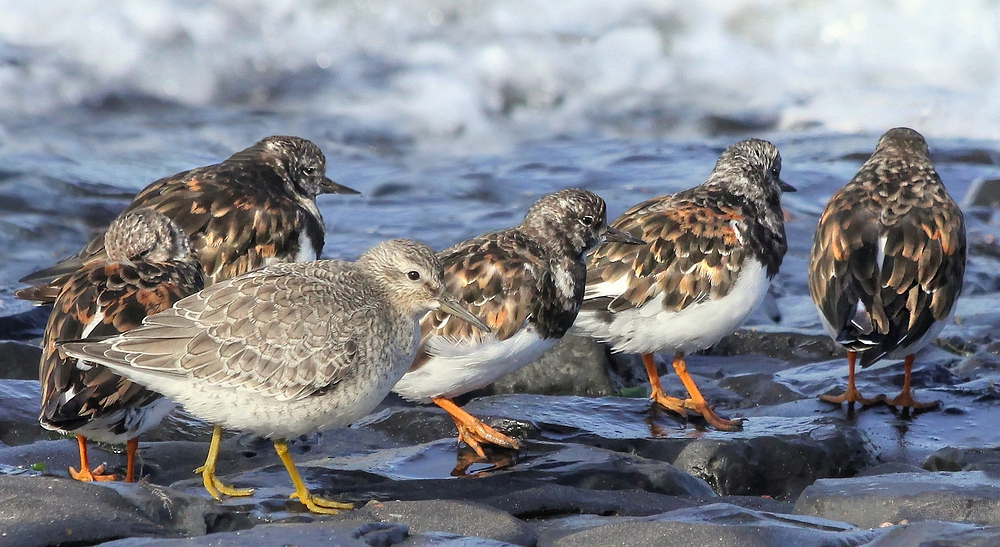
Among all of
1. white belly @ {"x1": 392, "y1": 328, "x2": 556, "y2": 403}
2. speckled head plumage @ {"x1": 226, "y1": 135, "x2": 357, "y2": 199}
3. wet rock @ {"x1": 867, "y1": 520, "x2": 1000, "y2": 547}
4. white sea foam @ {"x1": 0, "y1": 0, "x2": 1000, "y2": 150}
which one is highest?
white sea foam @ {"x1": 0, "y1": 0, "x2": 1000, "y2": 150}

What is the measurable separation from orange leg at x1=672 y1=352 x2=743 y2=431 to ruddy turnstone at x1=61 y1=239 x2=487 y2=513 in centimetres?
223

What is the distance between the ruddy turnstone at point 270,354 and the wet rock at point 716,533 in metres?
0.98

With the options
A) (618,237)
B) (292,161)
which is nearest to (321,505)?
(618,237)

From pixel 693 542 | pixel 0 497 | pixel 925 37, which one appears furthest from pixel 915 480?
pixel 925 37

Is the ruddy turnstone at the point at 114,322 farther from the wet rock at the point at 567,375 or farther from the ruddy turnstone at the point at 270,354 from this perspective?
the wet rock at the point at 567,375

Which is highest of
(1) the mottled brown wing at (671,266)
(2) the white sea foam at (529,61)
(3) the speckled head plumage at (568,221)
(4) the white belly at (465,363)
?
(2) the white sea foam at (529,61)

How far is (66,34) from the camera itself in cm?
1475

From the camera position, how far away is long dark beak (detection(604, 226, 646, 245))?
6.26m

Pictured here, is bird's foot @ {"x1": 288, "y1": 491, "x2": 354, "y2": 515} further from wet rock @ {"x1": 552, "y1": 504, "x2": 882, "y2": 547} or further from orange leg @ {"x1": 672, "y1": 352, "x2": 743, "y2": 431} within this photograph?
orange leg @ {"x1": 672, "y1": 352, "x2": 743, "y2": 431}

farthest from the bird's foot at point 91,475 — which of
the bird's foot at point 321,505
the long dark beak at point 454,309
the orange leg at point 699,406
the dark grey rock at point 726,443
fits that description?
the orange leg at point 699,406

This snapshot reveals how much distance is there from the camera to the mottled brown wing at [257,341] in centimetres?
437

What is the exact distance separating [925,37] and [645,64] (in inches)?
170

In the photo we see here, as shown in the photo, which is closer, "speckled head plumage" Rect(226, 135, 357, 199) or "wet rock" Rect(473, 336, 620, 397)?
"wet rock" Rect(473, 336, 620, 397)

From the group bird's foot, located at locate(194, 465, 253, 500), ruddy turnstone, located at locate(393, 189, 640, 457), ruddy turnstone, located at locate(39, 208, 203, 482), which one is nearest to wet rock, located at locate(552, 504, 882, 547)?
bird's foot, located at locate(194, 465, 253, 500)
